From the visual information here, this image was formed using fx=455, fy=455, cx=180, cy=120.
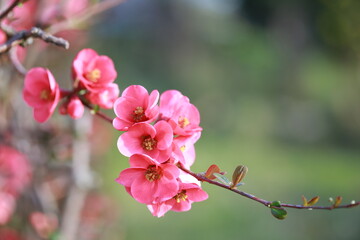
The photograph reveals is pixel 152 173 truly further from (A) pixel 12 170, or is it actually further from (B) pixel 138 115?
(A) pixel 12 170

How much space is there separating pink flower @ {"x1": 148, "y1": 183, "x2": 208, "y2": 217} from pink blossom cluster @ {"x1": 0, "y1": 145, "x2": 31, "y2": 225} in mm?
778

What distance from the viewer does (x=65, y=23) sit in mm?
888

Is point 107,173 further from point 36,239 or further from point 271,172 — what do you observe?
point 271,172

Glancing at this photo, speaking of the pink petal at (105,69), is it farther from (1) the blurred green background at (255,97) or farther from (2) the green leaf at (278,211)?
(1) the blurred green background at (255,97)

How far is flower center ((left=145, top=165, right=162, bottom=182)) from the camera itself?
0.50m

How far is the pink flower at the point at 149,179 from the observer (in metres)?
0.49

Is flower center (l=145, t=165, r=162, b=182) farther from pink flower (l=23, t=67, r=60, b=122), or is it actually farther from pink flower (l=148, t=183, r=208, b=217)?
pink flower (l=23, t=67, r=60, b=122)

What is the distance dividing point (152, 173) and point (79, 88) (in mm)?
171

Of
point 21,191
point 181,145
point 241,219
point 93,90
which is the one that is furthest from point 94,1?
point 241,219

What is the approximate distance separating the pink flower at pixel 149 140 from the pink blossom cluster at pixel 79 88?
0.09 metres

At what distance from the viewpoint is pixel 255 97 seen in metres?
6.09

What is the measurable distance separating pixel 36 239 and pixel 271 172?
302 centimetres

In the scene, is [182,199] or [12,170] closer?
[182,199]

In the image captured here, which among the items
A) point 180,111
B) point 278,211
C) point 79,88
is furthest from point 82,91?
point 278,211
